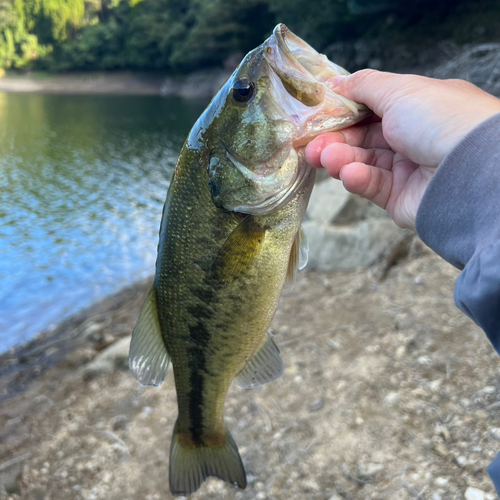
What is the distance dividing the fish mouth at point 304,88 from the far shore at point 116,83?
1846 inches

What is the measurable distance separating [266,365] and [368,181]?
101 cm

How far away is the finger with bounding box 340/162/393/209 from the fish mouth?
0.64 feet

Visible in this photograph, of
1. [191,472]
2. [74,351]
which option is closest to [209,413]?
[191,472]

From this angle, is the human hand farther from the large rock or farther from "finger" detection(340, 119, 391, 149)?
the large rock

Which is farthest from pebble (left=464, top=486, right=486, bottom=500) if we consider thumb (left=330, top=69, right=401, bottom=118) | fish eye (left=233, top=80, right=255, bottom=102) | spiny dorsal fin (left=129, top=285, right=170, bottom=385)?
fish eye (left=233, top=80, right=255, bottom=102)

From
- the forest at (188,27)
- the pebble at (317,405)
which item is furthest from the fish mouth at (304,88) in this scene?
the forest at (188,27)

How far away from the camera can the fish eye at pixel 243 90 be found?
173cm

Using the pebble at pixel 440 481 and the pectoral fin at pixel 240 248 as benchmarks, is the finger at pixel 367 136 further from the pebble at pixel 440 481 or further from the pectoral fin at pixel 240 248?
the pebble at pixel 440 481

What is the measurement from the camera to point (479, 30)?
24.2 meters

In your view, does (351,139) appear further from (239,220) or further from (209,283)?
(209,283)

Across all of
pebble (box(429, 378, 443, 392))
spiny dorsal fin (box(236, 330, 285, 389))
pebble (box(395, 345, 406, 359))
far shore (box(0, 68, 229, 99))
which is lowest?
far shore (box(0, 68, 229, 99))

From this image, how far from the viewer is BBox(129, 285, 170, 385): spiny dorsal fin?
79.6 inches

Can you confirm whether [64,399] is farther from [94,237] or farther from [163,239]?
[94,237]

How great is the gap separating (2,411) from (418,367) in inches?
176
